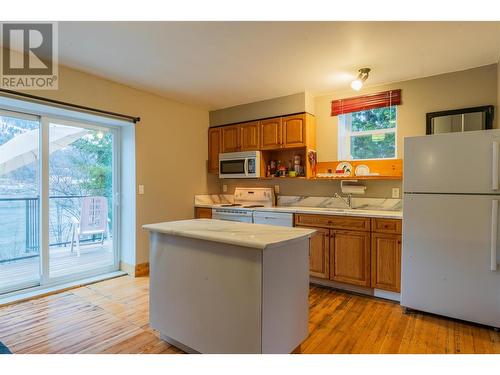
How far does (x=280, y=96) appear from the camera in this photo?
13.2ft

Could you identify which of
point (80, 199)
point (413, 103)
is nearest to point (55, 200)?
point (80, 199)

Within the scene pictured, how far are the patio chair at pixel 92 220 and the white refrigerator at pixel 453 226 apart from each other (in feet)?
11.3

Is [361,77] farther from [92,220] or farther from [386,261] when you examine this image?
[92,220]

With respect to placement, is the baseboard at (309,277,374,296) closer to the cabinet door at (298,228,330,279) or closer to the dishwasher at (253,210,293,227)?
the cabinet door at (298,228,330,279)

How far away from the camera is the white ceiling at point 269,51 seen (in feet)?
7.38

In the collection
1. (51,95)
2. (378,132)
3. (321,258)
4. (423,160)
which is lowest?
(321,258)

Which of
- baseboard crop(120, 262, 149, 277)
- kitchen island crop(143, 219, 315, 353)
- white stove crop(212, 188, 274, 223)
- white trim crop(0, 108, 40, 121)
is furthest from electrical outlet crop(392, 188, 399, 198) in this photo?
white trim crop(0, 108, 40, 121)

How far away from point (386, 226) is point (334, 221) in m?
0.53

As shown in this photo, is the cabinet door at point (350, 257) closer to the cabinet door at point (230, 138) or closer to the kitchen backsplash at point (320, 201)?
the kitchen backsplash at point (320, 201)

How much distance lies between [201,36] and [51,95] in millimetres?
1720

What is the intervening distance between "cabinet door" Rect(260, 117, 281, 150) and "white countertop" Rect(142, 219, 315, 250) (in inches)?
81.8

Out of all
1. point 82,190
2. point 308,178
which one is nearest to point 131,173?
point 82,190

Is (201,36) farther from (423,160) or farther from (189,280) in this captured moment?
(423,160)

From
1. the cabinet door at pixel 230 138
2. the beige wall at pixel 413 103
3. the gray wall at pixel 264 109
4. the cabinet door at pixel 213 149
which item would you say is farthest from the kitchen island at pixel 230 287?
Answer: the cabinet door at pixel 213 149
